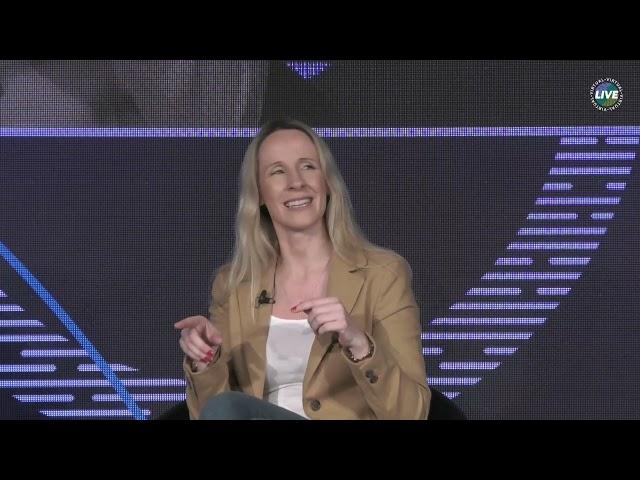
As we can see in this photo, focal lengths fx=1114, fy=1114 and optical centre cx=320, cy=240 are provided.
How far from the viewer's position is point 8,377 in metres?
4.25

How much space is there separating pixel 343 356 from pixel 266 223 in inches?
28.2

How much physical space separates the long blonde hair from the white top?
21 cm

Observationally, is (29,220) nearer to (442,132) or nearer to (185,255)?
(185,255)

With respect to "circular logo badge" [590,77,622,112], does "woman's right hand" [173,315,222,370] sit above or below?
below

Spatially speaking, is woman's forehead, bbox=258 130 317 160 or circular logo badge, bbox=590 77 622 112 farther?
circular logo badge, bbox=590 77 622 112

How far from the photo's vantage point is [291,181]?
374cm

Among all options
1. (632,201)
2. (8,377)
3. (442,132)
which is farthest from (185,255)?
(632,201)

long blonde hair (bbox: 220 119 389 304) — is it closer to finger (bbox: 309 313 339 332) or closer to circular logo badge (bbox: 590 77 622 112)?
finger (bbox: 309 313 339 332)

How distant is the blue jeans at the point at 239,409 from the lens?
10.4ft

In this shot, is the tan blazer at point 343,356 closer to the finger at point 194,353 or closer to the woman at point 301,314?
the woman at point 301,314

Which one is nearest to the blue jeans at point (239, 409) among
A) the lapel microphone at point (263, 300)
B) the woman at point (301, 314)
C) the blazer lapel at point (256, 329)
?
the woman at point (301, 314)

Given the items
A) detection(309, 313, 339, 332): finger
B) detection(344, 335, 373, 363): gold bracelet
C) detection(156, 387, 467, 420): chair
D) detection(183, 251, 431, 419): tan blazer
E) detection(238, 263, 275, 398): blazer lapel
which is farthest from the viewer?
detection(156, 387, 467, 420): chair

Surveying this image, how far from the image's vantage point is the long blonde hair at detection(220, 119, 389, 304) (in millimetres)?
3715

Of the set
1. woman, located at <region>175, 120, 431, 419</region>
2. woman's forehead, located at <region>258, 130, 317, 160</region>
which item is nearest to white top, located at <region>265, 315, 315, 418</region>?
woman, located at <region>175, 120, 431, 419</region>
